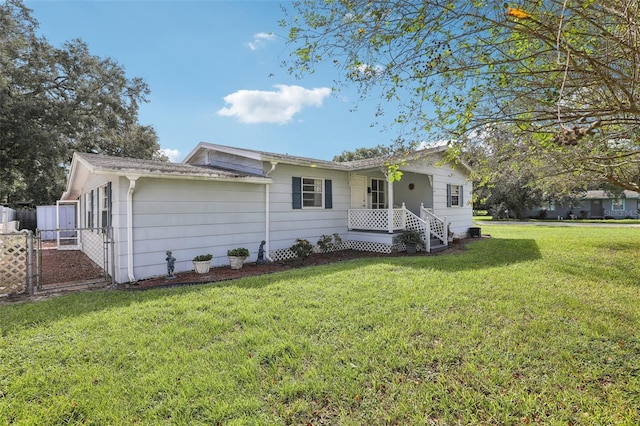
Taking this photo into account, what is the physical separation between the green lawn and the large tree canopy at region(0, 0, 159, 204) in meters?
17.0

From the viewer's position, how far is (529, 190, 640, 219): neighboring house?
33.9 meters

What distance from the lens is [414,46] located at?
411 centimetres

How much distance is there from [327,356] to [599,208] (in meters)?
43.8

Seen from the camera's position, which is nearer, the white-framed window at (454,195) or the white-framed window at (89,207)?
the white-framed window at (89,207)

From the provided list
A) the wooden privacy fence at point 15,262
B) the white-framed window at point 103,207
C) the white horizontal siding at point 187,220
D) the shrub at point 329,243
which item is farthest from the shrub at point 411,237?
the wooden privacy fence at point 15,262

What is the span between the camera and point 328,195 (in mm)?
11633

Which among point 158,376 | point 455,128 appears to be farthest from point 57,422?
point 455,128

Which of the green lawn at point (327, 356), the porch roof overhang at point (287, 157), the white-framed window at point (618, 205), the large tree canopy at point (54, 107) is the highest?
the large tree canopy at point (54, 107)

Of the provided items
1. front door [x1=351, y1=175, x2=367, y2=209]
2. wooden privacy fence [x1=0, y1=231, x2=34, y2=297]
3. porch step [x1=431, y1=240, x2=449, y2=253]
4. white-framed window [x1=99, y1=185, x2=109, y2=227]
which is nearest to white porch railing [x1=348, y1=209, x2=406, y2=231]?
front door [x1=351, y1=175, x2=367, y2=209]

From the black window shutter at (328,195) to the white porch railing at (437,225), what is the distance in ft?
11.2

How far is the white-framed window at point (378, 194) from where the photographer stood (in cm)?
1372

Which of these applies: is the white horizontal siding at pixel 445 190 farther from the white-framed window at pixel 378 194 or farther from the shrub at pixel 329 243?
the shrub at pixel 329 243

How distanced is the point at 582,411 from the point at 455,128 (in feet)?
12.2

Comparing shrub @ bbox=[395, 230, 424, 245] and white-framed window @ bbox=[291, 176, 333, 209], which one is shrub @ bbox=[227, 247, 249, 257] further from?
shrub @ bbox=[395, 230, 424, 245]
